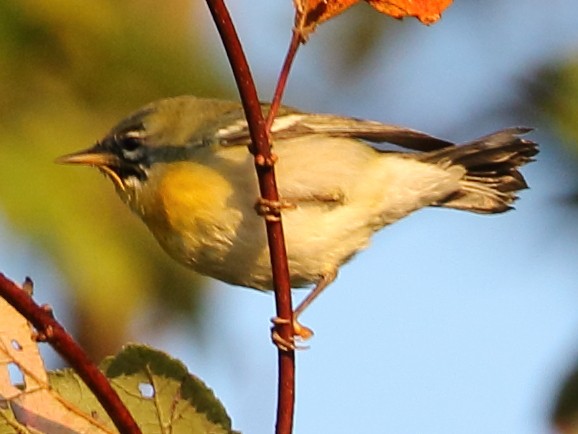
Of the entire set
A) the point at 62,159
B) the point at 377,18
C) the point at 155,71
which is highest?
the point at 377,18

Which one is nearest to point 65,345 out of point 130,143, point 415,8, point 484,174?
point 415,8

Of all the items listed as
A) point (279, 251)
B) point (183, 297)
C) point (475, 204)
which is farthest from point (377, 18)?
point (279, 251)

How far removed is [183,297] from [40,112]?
53cm

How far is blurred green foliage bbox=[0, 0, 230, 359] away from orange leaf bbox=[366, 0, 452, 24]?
0.85m

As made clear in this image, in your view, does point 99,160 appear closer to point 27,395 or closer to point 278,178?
point 278,178

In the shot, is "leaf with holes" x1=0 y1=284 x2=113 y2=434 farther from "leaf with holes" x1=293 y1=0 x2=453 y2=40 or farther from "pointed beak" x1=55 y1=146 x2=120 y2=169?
"pointed beak" x1=55 y1=146 x2=120 y2=169

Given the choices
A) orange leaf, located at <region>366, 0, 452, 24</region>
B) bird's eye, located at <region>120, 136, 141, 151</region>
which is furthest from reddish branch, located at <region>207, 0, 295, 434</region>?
bird's eye, located at <region>120, 136, 141, 151</region>

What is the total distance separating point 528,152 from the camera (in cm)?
311

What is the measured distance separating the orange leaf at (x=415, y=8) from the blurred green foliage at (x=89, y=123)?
2.79 feet

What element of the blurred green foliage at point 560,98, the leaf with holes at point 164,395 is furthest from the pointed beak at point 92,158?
the blurred green foliage at point 560,98

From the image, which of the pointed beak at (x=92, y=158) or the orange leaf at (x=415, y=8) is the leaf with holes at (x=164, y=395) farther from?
the pointed beak at (x=92, y=158)

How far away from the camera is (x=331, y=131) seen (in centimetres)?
292

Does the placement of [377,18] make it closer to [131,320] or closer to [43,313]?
[131,320]

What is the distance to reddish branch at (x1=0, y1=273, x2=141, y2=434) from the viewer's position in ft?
4.06
